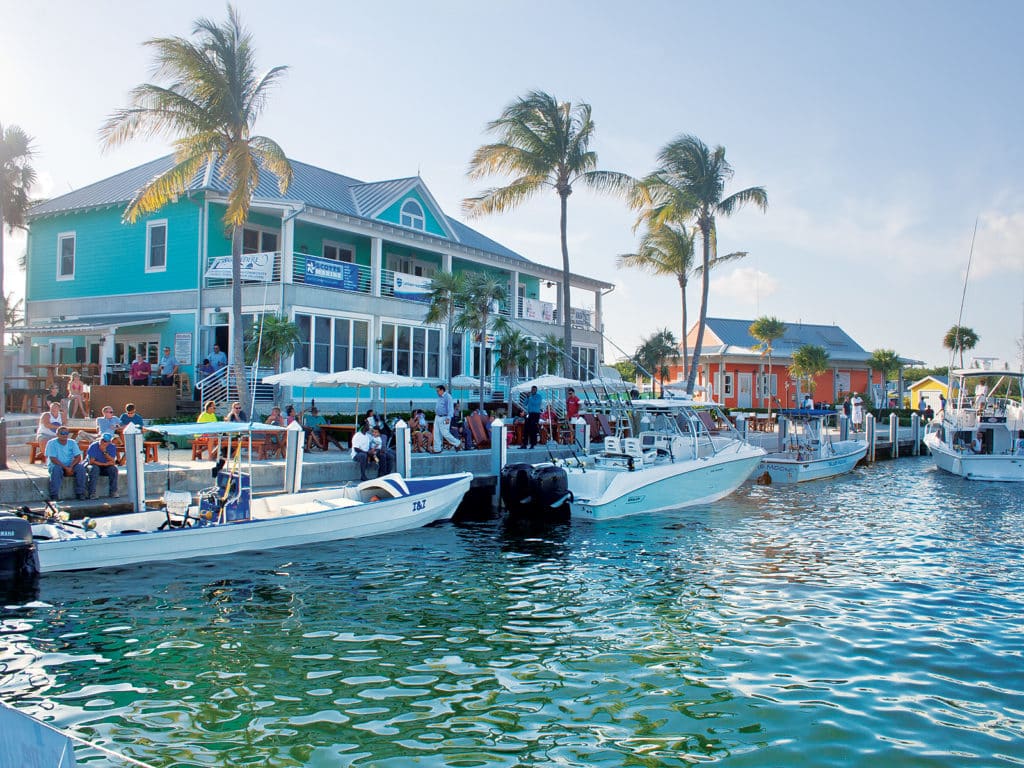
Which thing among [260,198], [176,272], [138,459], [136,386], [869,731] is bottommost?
[869,731]

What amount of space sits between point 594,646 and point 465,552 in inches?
210

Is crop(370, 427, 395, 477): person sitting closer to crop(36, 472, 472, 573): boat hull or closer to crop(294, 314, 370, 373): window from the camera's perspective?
crop(36, 472, 472, 573): boat hull

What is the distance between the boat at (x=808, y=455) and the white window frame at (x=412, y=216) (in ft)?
49.8

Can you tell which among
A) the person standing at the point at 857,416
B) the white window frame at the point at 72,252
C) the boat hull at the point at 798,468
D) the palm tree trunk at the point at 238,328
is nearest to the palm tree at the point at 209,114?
the palm tree trunk at the point at 238,328

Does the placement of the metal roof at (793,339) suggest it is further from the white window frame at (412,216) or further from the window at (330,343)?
the window at (330,343)

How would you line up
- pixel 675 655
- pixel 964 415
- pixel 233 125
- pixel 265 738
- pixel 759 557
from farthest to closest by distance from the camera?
pixel 964 415, pixel 233 125, pixel 759 557, pixel 675 655, pixel 265 738

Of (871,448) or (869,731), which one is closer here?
(869,731)

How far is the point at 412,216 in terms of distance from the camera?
3136cm

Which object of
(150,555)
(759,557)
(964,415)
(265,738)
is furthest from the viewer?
(964,415)

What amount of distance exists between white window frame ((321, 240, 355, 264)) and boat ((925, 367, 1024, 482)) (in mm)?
21291

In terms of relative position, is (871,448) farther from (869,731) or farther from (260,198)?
(869,731)

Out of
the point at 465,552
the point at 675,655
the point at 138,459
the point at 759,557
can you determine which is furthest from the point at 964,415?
the point at 138,459

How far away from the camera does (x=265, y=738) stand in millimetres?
6188

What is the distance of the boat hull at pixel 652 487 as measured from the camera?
54.0ft
